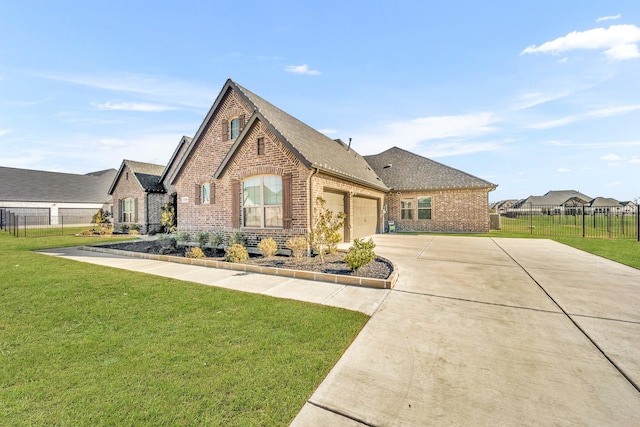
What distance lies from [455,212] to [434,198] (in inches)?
70.4

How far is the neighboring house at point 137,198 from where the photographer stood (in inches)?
779

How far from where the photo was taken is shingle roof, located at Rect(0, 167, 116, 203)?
101 ft

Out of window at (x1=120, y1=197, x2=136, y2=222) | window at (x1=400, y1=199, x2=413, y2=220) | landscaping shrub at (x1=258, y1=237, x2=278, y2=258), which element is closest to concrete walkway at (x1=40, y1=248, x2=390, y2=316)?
landscaping shrub at (x1=258, y1=237, x2=278, y2=258)

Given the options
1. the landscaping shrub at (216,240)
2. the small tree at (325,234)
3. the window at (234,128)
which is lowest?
the landscaping shrub at (216,240)

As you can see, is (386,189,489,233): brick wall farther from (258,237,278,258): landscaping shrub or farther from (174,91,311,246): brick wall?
(258,237,278,258): landscaping shrub

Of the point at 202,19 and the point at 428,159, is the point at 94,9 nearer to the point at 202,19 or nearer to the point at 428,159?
the point at 202,19

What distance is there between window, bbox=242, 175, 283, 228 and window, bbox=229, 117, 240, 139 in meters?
3.07

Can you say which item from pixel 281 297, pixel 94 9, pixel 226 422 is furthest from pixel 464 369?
pixel 94 9

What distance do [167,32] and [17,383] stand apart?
12.8 metres

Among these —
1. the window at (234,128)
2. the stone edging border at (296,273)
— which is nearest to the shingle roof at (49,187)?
the window at (234,128)

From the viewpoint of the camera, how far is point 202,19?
1018 centimetres

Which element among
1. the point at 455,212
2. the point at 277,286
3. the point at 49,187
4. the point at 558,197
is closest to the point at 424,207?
the point at 455,212

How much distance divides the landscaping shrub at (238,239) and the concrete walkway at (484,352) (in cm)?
341

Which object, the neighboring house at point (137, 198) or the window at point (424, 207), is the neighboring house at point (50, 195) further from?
the window at point (424, 207)
